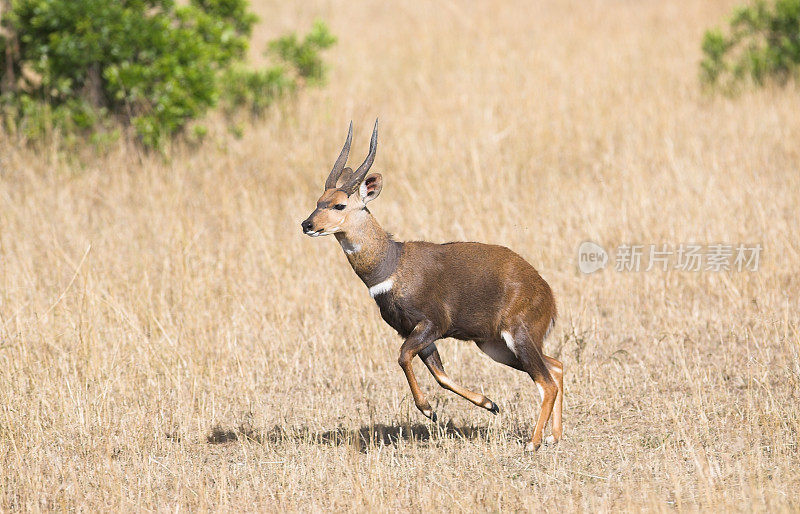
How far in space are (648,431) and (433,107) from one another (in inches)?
335

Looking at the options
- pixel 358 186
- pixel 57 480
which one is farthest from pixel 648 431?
pixel 57 480

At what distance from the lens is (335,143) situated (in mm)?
13188

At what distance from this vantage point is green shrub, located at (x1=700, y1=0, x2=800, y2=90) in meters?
15.1

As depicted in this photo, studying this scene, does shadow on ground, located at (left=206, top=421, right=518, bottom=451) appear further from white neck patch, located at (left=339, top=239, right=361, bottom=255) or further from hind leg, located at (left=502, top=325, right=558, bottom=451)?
white neck patch, located at (left=339, top=239, right=361, bottom=255)

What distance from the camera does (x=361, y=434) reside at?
22.6 feet

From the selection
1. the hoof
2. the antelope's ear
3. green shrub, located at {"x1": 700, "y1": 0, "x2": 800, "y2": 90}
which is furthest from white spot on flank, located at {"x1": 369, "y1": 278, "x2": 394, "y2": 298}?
green shrub, located at {"x1": 700, "y1": 0, "x2": 800, "y2": 90}

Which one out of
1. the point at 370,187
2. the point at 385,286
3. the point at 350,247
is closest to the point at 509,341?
the point at 385,286

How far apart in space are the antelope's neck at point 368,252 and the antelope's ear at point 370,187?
15 cm

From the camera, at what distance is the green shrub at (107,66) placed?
12281 millimetres

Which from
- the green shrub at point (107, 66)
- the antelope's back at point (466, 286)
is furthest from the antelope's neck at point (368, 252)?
the green shrub at point (107, 66)

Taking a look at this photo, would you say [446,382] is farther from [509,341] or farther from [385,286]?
[385,286]

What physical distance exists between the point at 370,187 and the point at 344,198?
0.25m

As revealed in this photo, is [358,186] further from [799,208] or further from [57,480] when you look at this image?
[799,208]

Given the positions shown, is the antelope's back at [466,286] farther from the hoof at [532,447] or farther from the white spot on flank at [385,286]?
the hoof at [532,447]
